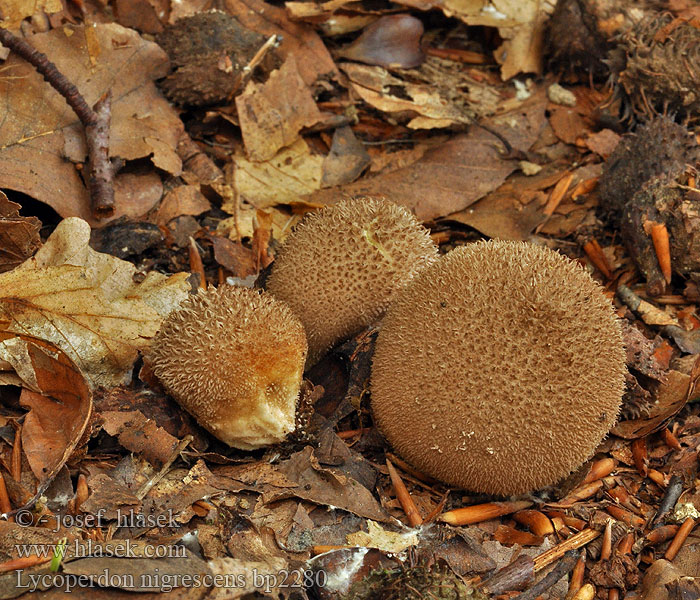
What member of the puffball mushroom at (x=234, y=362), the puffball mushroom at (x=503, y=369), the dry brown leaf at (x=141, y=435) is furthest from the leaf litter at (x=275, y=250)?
the puffball mushroom at (x=503, y=369)

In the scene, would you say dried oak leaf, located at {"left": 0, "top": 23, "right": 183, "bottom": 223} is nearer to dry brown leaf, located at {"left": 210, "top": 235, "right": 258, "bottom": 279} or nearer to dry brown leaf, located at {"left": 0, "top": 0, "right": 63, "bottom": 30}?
dry brown leaf, located at {"left": 0, "top": 0, "right": 63, "bottom": 30}

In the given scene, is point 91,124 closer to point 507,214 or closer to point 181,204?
point 181,204

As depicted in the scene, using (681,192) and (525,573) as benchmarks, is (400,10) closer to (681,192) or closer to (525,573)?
(681,192)

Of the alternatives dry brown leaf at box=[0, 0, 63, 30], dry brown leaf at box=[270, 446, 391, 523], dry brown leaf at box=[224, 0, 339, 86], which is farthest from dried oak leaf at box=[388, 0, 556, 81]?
dry brown leaf at box=[270, 446, 391, 523]

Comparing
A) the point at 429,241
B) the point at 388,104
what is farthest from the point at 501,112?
the point at 429,241

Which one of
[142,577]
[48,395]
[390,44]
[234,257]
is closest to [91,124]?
[234,257]

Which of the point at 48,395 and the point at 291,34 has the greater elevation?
the point at 291,34
